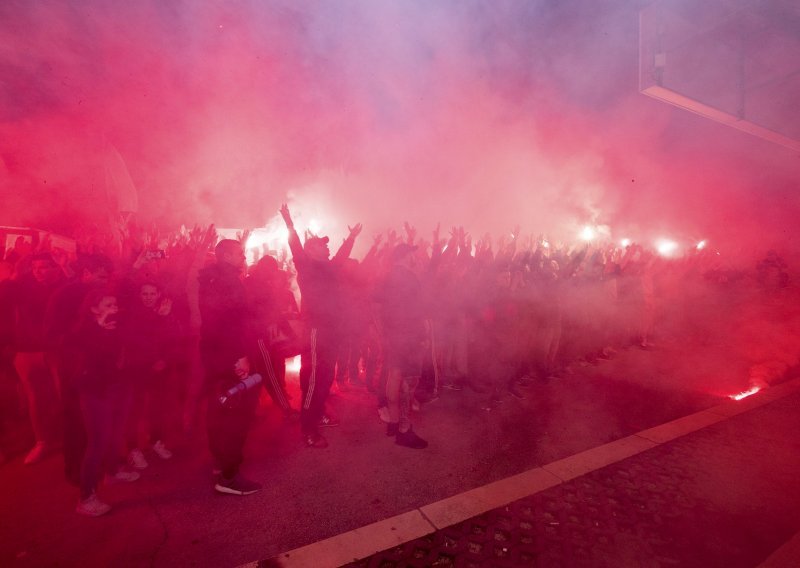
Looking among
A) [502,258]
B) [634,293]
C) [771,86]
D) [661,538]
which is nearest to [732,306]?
[634,293]

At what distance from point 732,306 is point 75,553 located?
38.0 feet

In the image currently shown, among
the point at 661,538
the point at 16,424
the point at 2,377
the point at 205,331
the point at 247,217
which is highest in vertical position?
the point at 247,217

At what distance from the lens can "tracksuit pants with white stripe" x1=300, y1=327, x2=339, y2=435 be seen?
3.21 m

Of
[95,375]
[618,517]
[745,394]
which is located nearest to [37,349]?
[95,375]

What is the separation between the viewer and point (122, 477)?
2.67 metres

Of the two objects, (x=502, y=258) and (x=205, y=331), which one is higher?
(x=502, y=258)

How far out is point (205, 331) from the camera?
254 centimetres

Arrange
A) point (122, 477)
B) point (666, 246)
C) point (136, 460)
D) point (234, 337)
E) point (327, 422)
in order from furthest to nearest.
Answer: point (666, 246)
point (327, 422)
point (136, 460)
point (122, 477)
point (234, 337)

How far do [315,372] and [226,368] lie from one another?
898 mm

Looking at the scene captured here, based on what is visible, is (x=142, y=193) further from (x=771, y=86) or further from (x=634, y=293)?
(x=771, y=86)

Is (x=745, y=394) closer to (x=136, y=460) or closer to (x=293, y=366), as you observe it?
(x=293, y=366)

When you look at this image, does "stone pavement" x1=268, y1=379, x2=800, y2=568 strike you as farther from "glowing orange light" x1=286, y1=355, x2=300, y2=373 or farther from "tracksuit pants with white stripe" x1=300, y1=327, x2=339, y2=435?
"glowing orange light" x1=286, y1=355, x2=300, y2=373

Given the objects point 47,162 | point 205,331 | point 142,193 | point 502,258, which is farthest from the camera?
point 142,193

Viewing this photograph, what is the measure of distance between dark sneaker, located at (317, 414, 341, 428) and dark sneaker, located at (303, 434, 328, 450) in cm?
39
